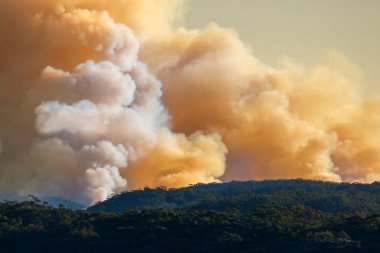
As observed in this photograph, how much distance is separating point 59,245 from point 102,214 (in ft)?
55.5

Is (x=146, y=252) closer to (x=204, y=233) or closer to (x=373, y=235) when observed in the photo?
(x=204, y=233)

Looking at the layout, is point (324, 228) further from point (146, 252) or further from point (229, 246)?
point (146, 252)

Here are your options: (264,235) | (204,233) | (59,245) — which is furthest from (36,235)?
(264,235)

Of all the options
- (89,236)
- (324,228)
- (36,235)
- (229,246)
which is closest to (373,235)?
(324,228)

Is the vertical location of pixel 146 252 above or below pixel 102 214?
below

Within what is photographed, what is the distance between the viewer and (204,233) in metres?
176

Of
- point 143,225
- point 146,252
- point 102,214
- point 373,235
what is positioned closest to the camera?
point 373,235

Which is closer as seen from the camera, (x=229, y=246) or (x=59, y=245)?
(x=229, y=246)

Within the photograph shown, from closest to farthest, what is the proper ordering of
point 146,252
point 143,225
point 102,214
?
point 146,252 < point 143,225 < point 102,214

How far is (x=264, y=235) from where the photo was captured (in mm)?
171625

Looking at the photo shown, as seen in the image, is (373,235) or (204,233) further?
(204,233)

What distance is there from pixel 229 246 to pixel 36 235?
4418 cm

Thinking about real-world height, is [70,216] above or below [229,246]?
above

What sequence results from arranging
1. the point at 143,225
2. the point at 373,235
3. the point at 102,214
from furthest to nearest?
the point at 102,214 → the point at 143,225 → the point at 373,235
